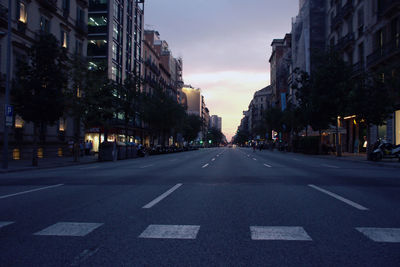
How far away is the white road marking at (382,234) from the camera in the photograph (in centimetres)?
362

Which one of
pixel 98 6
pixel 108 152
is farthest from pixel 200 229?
pixel 98 6

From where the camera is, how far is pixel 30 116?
57.8 feet

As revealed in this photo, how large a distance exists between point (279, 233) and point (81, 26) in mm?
31731

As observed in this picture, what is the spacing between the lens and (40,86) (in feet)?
58.7

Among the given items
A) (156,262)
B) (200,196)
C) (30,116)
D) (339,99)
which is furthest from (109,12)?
(156,262)

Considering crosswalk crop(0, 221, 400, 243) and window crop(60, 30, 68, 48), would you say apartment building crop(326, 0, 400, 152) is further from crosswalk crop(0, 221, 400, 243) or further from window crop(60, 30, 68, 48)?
window crop(60, 30, 68, 48)

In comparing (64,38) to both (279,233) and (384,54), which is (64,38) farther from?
(279,233)

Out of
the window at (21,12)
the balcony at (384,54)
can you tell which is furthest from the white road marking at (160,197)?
the balcony at (384,54)

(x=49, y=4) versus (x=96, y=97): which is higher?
(x=49, y=4)

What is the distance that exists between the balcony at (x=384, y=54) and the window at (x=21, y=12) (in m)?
27.9

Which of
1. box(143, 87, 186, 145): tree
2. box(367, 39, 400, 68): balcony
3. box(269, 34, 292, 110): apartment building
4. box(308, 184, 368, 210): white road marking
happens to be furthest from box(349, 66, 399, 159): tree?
box(269, 34, 292, 110): apartment building

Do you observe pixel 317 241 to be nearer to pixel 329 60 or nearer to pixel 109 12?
pixel 329 60

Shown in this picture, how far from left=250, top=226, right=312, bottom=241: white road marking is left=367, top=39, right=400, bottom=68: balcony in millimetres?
24181

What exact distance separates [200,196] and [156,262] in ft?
12.1
